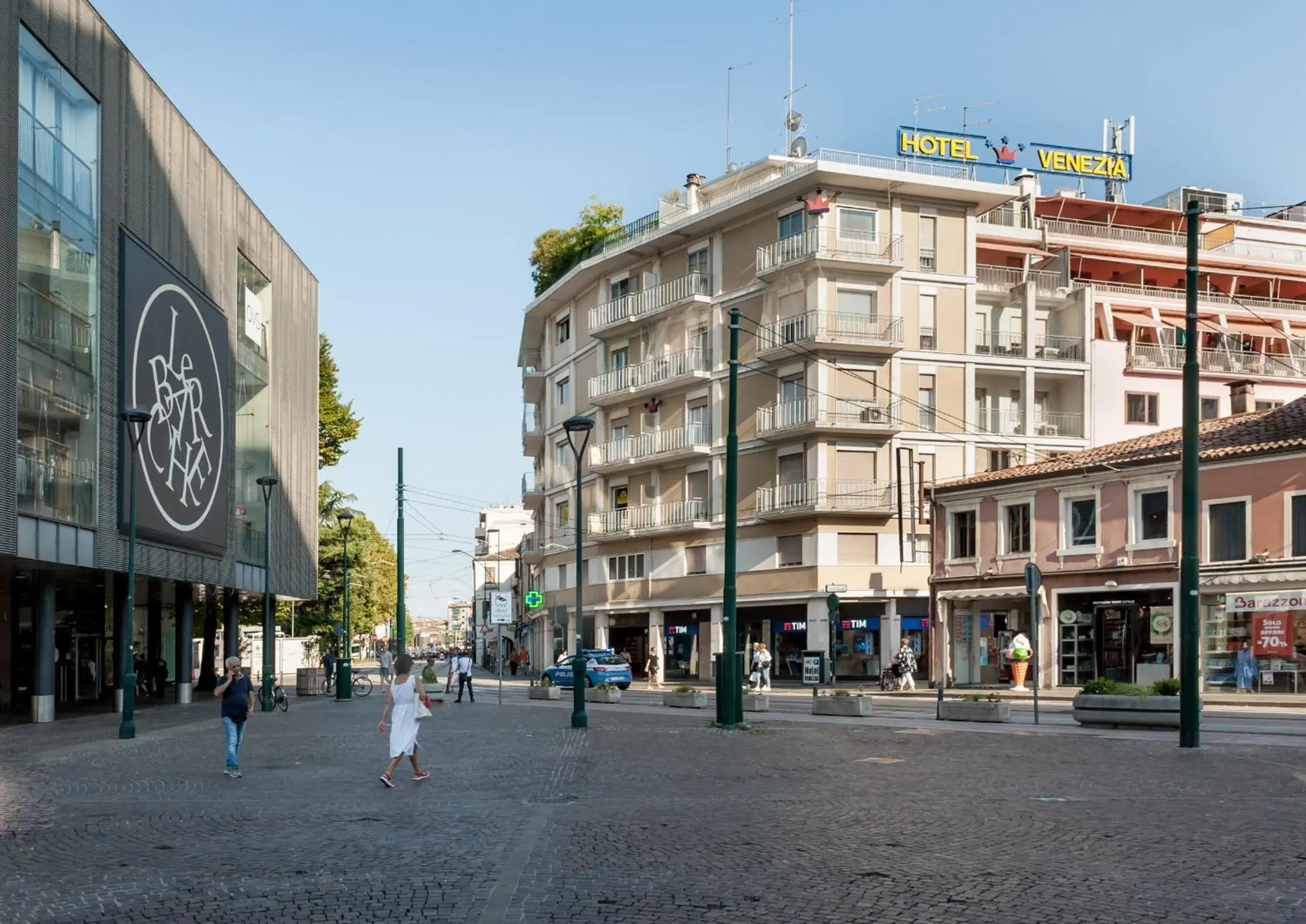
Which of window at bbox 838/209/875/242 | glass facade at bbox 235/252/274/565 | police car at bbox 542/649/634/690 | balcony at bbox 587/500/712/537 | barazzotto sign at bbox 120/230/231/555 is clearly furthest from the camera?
balcony at bbox 587/500/712/537

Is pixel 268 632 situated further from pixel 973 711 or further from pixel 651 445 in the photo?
pixel 651 445

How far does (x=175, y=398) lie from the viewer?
127 feet

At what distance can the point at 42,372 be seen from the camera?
2984 cm

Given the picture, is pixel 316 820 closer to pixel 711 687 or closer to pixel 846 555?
pixel 711 687

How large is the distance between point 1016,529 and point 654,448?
19.2m

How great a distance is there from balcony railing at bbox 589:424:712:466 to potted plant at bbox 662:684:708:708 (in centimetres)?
2206

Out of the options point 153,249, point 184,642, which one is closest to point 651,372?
point 184,642

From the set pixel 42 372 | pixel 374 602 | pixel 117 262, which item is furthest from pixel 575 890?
A: pixel 374 602

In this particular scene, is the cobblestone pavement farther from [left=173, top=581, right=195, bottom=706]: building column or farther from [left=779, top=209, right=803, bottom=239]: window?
[left=779, top=209, right=803, bottom=239]: window

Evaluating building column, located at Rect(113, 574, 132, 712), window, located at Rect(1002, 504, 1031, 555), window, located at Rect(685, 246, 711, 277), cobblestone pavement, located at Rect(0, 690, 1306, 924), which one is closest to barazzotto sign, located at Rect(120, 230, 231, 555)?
building column, located at Rect(113, 574, 132, 712)

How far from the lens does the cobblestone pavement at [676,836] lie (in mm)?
8328

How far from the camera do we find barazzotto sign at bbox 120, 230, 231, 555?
35094mm

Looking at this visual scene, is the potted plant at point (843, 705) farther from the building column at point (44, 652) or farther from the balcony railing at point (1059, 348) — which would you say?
the balcony railing at point (1059, 348)

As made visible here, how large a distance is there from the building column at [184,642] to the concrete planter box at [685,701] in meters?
15.4
